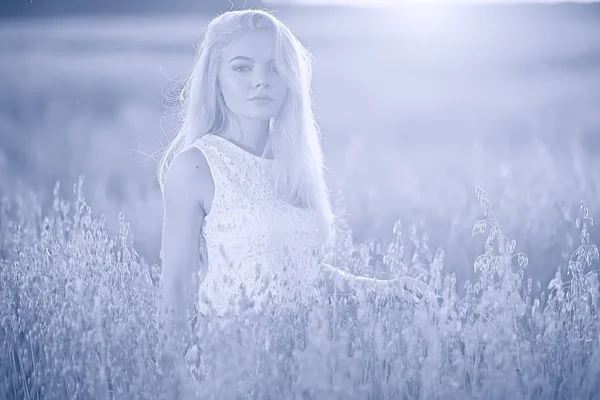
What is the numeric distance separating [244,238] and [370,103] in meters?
0.73

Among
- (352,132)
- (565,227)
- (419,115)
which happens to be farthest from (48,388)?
(565,227)

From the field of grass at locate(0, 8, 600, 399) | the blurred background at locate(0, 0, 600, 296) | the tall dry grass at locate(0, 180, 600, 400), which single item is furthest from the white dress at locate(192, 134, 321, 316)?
the blurred background at locate(0, 0, 600, 296)

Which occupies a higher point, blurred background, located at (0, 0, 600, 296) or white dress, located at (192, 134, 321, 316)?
blurred background, located at (0, 0, 600, 296)

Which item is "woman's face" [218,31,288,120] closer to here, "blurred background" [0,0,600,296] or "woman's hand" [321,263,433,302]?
"blurred background" [0,0,600,296]

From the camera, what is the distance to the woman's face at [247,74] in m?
2.26

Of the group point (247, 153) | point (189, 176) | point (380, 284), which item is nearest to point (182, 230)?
point (189, 176)

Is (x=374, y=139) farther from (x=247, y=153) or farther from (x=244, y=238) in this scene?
(x=244, y=238)

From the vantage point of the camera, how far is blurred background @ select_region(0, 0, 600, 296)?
100 inches

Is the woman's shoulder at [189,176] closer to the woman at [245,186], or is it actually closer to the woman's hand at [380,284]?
the woman at [245,186]

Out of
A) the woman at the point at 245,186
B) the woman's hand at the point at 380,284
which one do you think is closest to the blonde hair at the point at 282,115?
the woman at the point at 245,186

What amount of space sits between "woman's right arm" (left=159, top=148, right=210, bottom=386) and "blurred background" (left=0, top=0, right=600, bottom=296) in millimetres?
434

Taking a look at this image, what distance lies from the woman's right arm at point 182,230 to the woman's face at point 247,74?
225 mm

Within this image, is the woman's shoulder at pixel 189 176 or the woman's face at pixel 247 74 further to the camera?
the woman's face at pixel 247 74

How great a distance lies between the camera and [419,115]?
260cm
